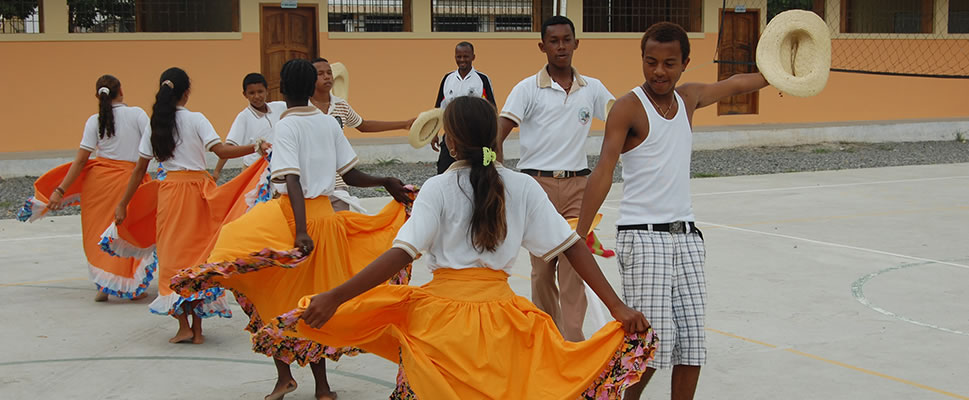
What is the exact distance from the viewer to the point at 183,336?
6363 mm

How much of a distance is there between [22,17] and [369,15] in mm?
5718

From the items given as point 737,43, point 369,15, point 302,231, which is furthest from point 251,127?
point 737,43

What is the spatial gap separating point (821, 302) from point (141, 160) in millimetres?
4651

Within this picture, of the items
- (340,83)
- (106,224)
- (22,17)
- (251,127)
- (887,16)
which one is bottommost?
(106,224)

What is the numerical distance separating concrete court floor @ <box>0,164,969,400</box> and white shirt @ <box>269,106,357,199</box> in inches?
43.4

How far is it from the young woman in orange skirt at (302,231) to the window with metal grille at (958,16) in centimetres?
2164

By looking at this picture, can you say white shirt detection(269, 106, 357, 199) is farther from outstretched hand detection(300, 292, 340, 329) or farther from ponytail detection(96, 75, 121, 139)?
ponytail detection(96, 75, 121, 139)

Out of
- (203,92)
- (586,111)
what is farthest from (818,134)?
(586,111)

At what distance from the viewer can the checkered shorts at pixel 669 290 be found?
420cm

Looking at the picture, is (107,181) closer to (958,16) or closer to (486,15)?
(486,15)

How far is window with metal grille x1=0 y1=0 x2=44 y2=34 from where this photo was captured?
16.5 m

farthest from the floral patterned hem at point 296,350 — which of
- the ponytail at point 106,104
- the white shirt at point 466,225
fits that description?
the ponytail at point 106,104

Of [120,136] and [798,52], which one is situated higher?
[798,52]

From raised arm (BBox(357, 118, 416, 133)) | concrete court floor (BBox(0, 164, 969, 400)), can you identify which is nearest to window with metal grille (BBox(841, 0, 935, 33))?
concrete court floor (BBox(0, 164, 969, 400))
